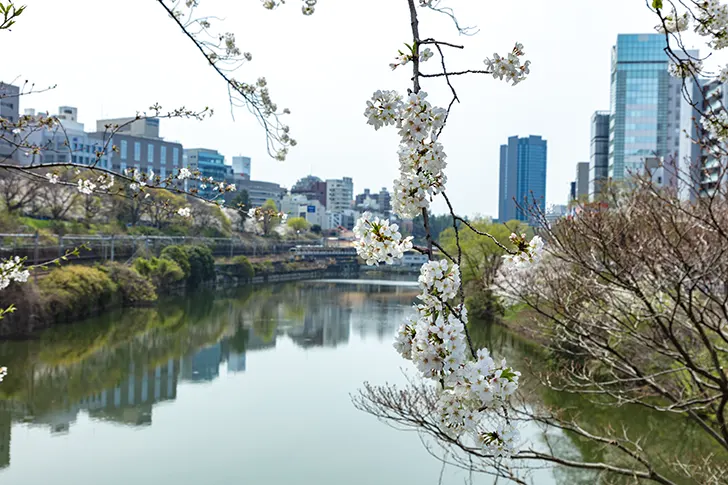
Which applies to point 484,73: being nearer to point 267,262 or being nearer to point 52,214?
point 52,214

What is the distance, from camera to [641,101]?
3025 centimetres

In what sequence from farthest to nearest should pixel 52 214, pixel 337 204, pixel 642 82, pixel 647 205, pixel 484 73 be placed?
pixel 337 204
pixel 642 82
pixel 52 214
pixel 647 205
pixel 484 73

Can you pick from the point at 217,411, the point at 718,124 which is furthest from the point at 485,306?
the point at 718,124

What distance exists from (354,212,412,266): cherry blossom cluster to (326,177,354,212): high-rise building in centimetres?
6897

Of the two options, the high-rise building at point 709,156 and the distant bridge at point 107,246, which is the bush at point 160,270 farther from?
the high-rise building at point 709,156

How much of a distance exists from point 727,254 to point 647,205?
0.62 metres

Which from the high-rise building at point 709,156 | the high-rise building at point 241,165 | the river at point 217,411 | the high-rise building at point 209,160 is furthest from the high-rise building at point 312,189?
the high-rise building at point 709,156

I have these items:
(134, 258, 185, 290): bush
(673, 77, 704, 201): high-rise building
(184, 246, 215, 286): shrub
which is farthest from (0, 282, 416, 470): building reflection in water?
(673, 77, 704, 201): high-rise building

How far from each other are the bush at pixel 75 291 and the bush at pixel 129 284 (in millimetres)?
862

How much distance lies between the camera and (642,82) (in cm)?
3027

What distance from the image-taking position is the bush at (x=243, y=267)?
2898cm

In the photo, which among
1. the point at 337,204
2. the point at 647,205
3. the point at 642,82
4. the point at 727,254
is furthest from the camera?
the point at 337,204

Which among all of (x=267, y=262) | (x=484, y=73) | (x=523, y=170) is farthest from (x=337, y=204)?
(x=484, y=73)

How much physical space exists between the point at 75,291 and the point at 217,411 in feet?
25.7
